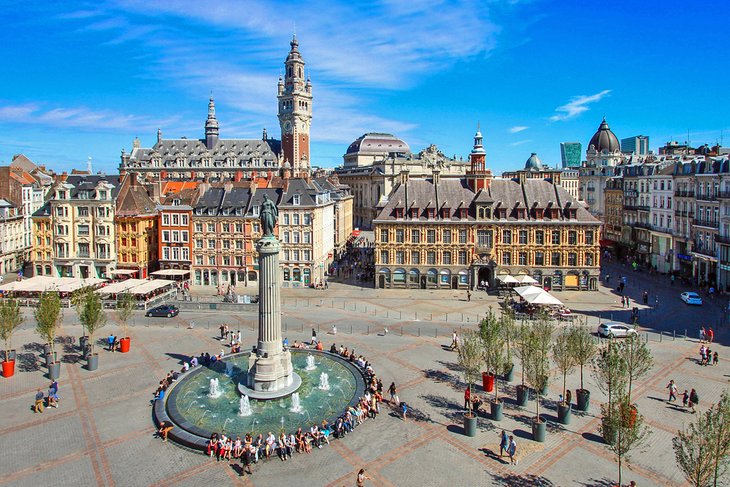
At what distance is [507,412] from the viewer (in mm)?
31297

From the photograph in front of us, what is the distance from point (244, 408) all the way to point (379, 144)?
15111 cm

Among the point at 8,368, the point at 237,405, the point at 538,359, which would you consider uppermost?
the point at 538,359

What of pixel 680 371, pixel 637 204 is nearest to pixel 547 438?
pixel 680 371

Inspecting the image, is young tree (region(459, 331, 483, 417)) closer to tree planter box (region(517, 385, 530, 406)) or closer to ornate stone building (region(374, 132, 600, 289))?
tree planter box (region(517, 385, 530, 406))

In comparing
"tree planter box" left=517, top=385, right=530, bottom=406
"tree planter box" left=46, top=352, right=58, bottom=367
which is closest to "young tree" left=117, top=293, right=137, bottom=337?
"tree planter box" left=46, top=352, right=58, bottom=367

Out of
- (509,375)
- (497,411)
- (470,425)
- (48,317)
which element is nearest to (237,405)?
(470,425)

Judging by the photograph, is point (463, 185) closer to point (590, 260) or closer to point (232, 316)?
point (590, 260)

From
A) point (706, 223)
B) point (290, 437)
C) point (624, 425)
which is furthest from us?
point (706, 223)

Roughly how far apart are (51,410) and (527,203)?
5698 centimetres

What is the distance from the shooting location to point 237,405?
106 feet

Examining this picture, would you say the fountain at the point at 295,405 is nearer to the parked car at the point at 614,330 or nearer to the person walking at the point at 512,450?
the person walking at the point at 512,450

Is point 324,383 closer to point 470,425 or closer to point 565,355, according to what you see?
point 470,425

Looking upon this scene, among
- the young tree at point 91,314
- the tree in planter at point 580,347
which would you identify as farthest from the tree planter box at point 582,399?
the young tree at point 91,314

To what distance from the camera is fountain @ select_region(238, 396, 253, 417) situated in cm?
3098
